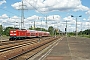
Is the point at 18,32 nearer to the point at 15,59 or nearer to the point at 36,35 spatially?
the point at 36,35

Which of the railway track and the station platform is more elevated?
the railway track

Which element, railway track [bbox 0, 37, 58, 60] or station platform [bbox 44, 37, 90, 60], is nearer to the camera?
railway track [bbox 0, 37, 58, 60]

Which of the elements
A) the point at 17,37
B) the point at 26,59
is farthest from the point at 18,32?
the point at 26,59

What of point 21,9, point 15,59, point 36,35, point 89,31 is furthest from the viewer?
point 89,31

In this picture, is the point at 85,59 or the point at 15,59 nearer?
the point at 15,59

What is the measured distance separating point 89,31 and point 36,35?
115 meters

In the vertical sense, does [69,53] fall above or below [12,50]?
below

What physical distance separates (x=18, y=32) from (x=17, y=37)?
54.4 inches

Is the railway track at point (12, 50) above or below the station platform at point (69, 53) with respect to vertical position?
above

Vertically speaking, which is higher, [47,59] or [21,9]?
[21,9]

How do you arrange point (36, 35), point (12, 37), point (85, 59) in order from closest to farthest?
point (85, 59), point (12, 37), point (36, 35)

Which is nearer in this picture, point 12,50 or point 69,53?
point 69,53

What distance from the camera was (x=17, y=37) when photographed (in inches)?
2184

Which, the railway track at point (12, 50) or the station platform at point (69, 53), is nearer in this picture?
the railway track at point (12, 50)
